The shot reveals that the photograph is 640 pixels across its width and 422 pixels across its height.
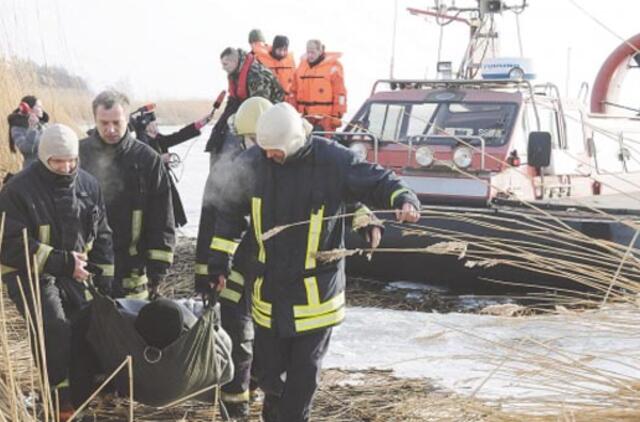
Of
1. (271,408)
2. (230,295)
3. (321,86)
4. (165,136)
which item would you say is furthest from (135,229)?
(321,86)

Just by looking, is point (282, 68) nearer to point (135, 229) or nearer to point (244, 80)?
point (244, 80)

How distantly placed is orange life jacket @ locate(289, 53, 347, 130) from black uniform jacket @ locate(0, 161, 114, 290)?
5.36 meters

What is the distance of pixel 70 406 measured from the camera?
3.85 metres

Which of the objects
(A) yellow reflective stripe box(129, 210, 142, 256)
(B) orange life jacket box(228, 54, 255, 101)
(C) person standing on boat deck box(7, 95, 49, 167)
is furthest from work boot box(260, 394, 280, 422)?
(C) person standing on boat deck box(7, 95, 49, 167)

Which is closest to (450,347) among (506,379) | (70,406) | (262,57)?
(70,406)

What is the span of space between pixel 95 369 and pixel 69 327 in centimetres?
22

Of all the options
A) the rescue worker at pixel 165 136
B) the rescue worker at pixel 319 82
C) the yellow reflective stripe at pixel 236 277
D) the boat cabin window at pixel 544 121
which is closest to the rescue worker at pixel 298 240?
the yellow reflective stripe at pixel 236 277

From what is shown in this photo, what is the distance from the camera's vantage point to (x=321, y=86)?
363 inches

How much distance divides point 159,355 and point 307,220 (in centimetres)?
75

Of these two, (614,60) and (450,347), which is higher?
(614,60)

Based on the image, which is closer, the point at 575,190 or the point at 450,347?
the point at 450,347

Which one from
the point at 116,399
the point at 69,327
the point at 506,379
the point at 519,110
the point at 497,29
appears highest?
the point at 497,29

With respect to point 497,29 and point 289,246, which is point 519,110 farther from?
point 289,246

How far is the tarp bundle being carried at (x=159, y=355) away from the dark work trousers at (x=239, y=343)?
0.46 metres
